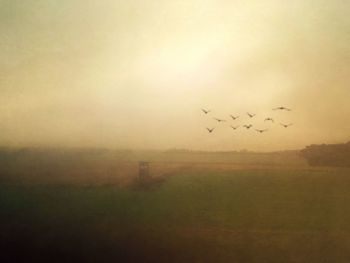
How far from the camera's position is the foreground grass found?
259cm

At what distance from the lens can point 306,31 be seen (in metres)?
2.60

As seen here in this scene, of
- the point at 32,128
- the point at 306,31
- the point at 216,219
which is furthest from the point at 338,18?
the point at 32,128

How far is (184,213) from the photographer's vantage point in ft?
8.54

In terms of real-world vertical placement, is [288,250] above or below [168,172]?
below

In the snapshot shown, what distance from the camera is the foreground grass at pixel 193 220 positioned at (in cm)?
259

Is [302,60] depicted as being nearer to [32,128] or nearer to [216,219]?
[216,219]

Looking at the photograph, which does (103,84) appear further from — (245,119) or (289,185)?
(289,185)

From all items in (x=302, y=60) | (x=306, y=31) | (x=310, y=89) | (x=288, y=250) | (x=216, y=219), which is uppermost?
(x=306, y=31)

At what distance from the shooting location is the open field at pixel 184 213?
2592 mm

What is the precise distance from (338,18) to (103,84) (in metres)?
1.38

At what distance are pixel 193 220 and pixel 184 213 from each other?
64mm

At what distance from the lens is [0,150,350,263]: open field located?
8.50 feet

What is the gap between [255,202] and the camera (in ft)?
8.53

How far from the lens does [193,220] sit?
2604 millimetres
